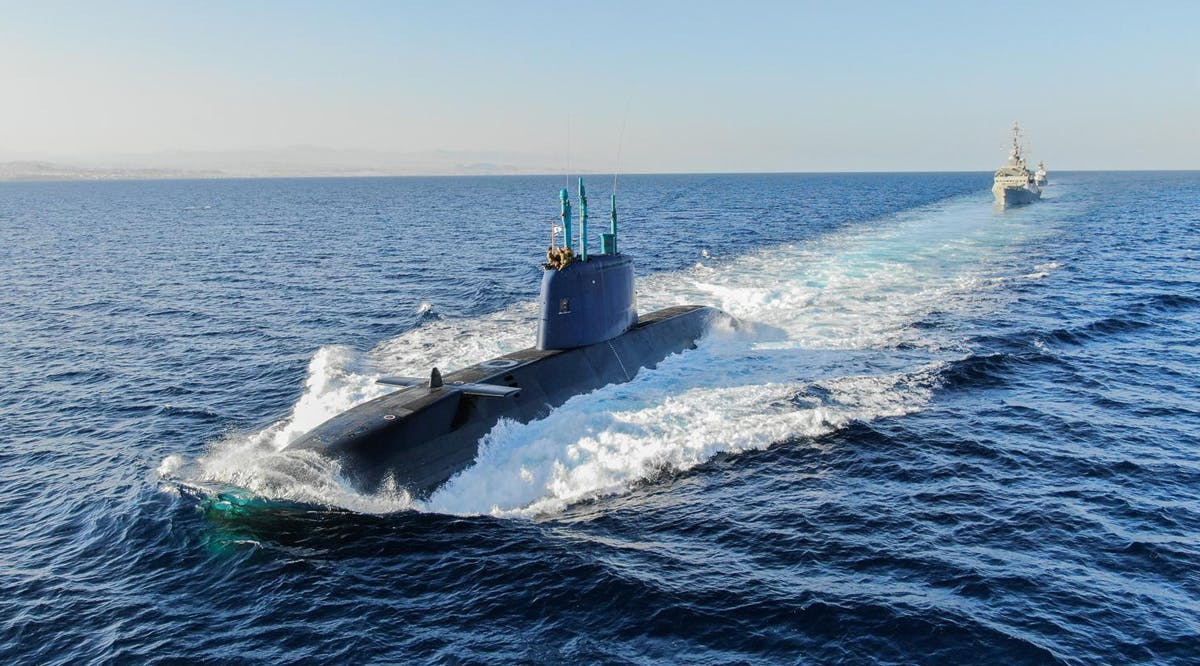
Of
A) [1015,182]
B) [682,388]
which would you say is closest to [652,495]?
[682,388]

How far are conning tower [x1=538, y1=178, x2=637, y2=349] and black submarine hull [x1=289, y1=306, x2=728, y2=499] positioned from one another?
0.47 metres

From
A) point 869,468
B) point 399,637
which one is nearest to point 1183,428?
point 869,468

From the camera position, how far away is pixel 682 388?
2792 centimetres

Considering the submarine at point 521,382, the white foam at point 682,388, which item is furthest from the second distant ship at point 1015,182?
the submarine at point 521,382

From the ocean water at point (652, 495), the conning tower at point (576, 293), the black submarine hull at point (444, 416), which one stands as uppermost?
the conning tower at point (576, 293)

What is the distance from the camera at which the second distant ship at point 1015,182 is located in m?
103

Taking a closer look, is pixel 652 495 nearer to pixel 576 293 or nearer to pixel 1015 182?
pixel 576 293

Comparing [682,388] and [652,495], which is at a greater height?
[682,388]

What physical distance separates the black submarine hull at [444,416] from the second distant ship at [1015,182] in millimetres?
91814

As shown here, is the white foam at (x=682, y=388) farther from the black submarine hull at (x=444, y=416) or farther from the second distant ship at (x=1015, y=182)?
the second distant ship at (x=1015, y=182)

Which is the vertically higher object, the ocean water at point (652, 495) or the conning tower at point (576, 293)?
the conning tower at point (576, 293)

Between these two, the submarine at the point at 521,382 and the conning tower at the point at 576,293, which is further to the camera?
the conning tower at the point at 576,293

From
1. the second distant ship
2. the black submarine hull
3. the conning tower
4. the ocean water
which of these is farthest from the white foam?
the second distant ship

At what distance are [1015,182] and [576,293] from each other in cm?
9530
